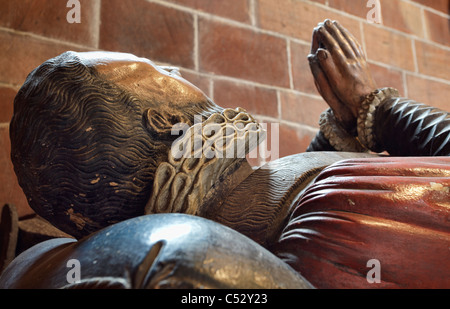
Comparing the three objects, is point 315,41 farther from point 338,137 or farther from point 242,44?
point 242,44

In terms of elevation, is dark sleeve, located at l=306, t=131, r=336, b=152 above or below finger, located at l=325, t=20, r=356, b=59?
below

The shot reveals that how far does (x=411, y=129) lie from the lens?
4.86ft

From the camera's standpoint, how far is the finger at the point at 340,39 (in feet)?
5.60

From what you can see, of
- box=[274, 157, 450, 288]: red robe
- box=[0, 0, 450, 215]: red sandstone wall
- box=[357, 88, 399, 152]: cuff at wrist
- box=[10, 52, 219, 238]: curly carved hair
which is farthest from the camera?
box=[0, 0, 450, 215]: red sandstone wall

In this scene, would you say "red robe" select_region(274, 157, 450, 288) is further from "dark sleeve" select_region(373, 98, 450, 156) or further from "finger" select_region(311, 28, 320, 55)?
"finger" select_region(311, 28, 320, 55)

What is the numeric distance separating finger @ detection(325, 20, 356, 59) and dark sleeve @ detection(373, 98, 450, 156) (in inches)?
8.5

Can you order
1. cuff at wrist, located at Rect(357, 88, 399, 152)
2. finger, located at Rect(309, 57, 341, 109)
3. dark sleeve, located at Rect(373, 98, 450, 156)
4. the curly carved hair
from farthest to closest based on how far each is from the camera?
finger, located at Rect(309, 57, 341, 109) → cuff at wrist, located at Rect(357, 88, 399, 152) → dark sleeve, located at Rect(373, 98, 450, 156) → the curly carved hair

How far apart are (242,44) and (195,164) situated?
141cm

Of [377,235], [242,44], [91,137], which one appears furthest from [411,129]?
[242,44]

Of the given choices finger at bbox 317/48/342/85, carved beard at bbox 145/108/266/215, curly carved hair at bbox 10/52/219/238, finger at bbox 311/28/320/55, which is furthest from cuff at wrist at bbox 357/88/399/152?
curly carved hair at bbox 10/52/219/238

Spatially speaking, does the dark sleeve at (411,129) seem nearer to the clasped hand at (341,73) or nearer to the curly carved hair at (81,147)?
the clasped hand at (341,73)

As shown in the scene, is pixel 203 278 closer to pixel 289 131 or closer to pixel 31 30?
pixel 31 30

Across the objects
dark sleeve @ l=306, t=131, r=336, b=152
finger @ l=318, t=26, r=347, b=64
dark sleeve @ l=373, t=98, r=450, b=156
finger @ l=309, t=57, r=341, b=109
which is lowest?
dark sleeve @ l=306, t=131, r=336, b=152

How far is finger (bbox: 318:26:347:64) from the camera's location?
1.69 meters
